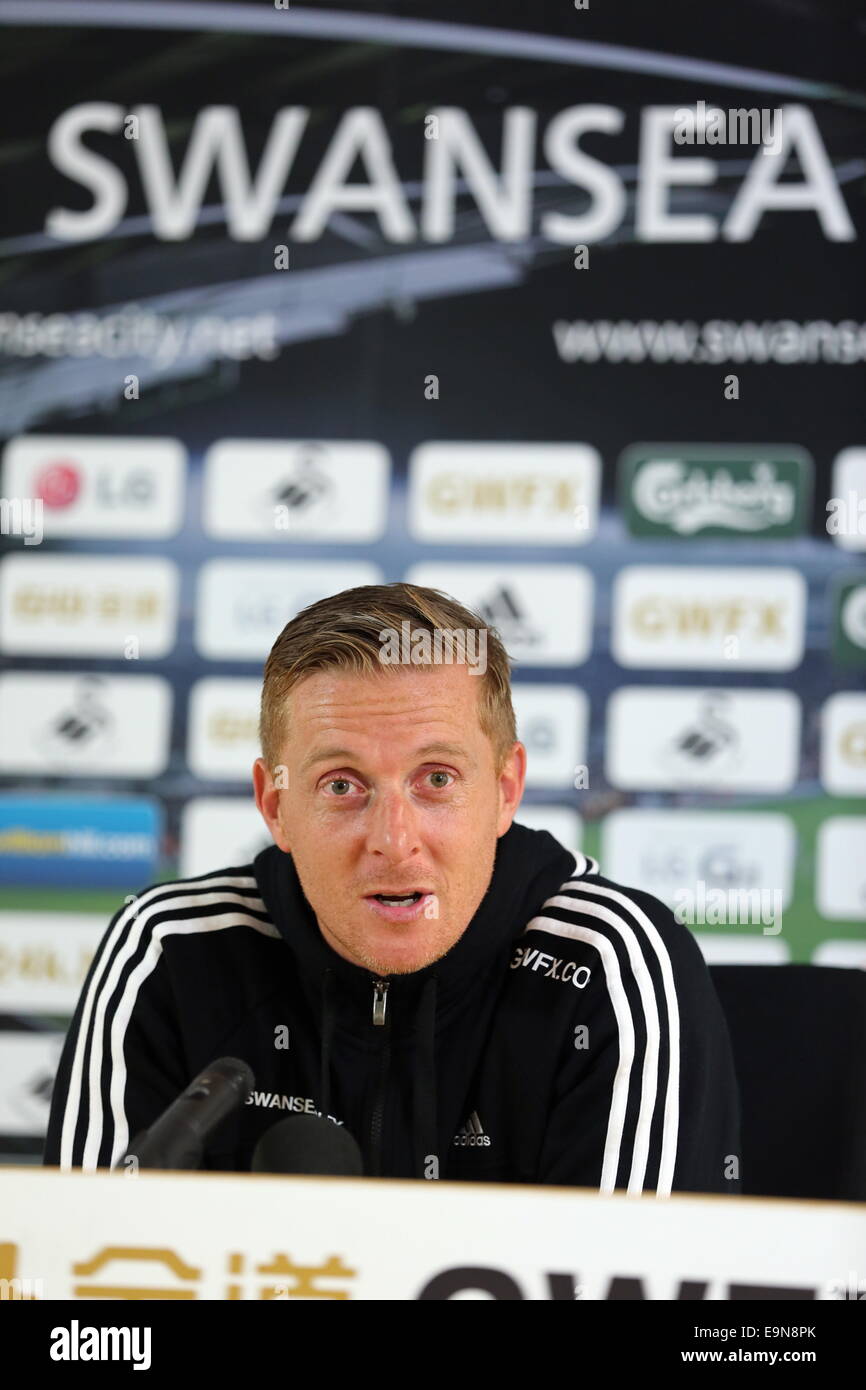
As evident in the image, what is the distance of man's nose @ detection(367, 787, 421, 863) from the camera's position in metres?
1.03

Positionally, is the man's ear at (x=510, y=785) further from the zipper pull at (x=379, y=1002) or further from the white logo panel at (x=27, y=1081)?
the white logo panel at (x=27, y=1081)

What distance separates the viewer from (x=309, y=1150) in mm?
704

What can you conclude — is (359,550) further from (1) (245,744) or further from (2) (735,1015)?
(2) (735,1015)

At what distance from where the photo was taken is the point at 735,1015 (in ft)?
4.01

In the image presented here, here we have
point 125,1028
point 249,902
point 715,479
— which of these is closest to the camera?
point 125,1028

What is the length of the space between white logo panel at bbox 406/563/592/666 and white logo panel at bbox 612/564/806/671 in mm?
57

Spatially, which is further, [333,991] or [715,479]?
[715,479]

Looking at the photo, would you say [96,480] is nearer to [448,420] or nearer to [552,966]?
[448,420]

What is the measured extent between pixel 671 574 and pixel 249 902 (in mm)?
1150

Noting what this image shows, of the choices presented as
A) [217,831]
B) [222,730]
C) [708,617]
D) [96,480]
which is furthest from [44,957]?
[708,617]

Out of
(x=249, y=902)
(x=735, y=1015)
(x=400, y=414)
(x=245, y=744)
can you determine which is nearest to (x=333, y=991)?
(x=249, y=902)

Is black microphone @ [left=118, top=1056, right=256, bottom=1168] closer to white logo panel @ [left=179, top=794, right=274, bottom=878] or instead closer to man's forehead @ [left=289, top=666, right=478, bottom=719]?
man's forehead @ [left=289, top=666, right=478, bottom=719]

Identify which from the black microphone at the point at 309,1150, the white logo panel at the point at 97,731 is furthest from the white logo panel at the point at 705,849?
the black microphone at the point at 309,1150

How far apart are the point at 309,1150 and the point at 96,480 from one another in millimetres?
1731
